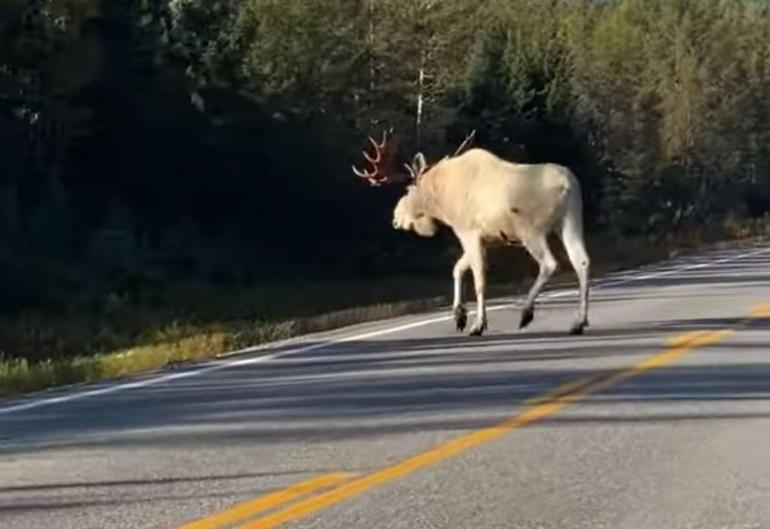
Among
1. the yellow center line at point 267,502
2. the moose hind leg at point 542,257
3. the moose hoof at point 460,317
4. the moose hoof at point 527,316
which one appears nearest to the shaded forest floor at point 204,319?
the moose hoof at point 460,317

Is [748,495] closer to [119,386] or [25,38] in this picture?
[119,386]

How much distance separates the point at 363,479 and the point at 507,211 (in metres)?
11.2

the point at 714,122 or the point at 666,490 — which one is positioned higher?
the point at 714,122

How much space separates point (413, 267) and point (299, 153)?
4525mm

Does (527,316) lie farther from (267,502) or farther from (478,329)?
(267,502)

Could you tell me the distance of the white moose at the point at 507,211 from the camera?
22109 mm

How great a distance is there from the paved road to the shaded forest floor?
5.68 feet

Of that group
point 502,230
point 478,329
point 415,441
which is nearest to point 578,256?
point 502,230

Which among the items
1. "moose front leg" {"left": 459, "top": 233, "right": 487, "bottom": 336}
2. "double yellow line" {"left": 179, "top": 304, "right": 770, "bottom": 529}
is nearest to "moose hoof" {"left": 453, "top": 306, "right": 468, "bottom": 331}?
"moose front leg" {"left": 459, "top": 233, "right": 487, "bottom": 336}

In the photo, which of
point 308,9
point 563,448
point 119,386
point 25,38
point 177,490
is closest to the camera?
point 177,490

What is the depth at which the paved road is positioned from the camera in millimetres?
10211

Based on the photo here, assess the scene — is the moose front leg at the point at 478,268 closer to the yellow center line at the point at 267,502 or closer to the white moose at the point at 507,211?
the white moose at the point at 507,211

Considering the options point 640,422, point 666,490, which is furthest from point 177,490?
point 640,422

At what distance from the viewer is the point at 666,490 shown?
1109cm
